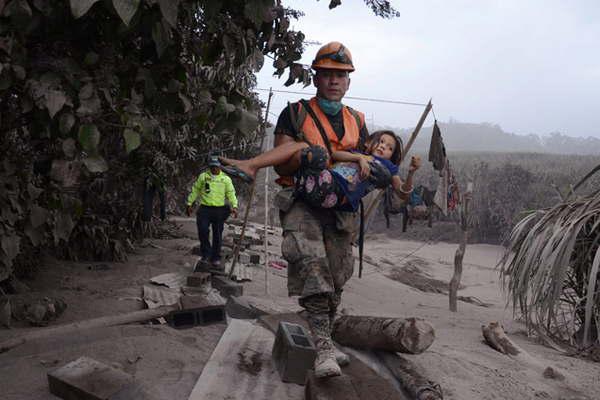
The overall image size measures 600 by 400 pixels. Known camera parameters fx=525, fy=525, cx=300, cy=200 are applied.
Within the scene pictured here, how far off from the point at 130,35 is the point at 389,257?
1520 centimetres

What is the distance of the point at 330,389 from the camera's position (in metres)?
2.59

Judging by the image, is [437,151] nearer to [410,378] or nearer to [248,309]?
[248,309]

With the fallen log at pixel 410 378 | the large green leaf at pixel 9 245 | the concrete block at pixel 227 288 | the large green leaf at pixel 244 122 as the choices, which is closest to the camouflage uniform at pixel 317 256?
the fallen log at pixel 410 378

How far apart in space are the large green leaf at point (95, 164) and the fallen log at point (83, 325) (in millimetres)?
1909

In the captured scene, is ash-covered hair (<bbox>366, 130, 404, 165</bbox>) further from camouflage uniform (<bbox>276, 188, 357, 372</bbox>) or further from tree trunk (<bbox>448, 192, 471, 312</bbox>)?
tree trunk (<bbox>448, 192, 471, 312</bbox>)

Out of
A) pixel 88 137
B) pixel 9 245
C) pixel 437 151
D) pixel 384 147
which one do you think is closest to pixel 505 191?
pixel 437 151

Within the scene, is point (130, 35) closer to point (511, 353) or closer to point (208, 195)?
point (511, 353)

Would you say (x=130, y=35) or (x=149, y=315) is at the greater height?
(x=130, y=35)

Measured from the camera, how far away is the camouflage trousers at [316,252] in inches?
117

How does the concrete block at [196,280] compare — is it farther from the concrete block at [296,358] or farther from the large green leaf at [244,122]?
the large green leaf at [244,122]

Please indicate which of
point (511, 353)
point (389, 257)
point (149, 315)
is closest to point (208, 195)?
point (149, 315)

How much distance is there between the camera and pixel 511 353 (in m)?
4.55

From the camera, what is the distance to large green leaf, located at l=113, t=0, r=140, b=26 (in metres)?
1.72

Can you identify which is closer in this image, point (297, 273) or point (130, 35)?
point (130, 35)
